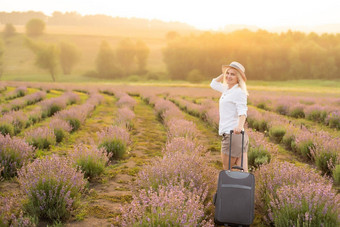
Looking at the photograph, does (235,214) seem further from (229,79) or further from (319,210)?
(229,79)

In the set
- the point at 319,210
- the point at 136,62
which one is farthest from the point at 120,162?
the point at 136,62

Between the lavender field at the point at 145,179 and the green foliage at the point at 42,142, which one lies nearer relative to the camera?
the lavender field at the point at 145,179

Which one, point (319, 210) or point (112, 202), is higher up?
point (319, 210)

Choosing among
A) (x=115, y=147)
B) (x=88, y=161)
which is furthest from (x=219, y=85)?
(x=115, y=147)

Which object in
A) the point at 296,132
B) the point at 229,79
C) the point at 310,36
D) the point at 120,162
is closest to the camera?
the point at 229,79

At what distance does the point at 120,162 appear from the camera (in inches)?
249

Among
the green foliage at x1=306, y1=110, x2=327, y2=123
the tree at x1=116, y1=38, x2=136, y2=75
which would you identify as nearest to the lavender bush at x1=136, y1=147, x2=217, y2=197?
the green foliage at x1=306, y1=110, x2=327, y2=123

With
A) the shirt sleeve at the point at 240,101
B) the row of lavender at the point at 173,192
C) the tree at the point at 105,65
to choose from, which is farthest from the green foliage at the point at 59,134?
the tree at the point at 105,65

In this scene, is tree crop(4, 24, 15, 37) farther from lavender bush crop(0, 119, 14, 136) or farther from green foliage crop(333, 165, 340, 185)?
green foliage crop(333, 165, 340, 185)

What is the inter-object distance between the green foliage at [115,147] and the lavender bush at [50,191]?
2725 millimetres

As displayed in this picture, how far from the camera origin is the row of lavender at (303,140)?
568 centimetres

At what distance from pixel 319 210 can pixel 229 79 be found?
193 centimetres

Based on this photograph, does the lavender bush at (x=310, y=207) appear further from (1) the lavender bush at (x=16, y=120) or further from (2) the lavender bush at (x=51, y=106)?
(2) the lavender bush at (x=51, y=106)

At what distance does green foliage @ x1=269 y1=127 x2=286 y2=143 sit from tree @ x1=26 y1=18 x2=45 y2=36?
401 ft
